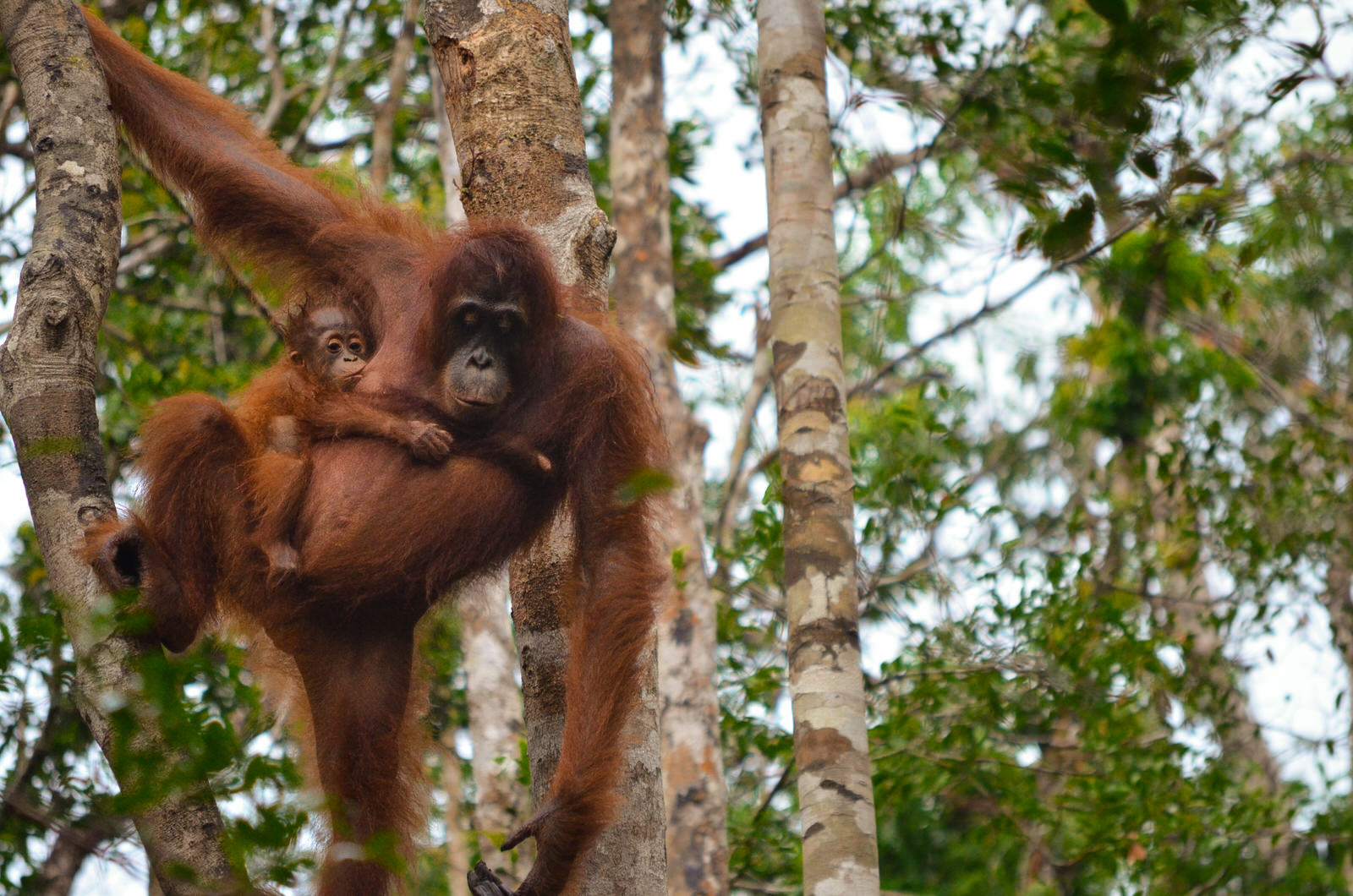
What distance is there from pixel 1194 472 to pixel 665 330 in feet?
14.8

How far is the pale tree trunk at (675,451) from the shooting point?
5.84m

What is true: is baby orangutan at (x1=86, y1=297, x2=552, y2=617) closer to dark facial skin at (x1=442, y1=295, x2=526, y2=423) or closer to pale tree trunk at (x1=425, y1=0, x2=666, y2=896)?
dark facial skin at (x1=442, y1=295, x2=526, y2=423)

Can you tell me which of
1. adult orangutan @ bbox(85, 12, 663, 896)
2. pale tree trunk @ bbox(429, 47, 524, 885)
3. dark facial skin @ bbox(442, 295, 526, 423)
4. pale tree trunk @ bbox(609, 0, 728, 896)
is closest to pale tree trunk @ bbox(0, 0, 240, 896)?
adult orangutan @ bbox(85, 12, 663, 896)

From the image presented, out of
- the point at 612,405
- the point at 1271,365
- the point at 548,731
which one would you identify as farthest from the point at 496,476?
the point at 1271,365

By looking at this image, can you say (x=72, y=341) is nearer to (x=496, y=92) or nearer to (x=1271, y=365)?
(x=496, y=92)

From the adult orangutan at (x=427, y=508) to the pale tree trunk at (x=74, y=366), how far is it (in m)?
0.53

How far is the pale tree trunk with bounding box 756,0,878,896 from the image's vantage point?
12.9 feet

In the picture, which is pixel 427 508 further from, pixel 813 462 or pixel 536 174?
pixel 813 462

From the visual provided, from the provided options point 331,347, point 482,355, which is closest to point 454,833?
point 331,347

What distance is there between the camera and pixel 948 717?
715cm

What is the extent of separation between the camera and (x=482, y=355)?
314 cm

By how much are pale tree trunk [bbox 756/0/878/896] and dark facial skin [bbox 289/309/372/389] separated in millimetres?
1574

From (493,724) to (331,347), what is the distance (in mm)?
3035

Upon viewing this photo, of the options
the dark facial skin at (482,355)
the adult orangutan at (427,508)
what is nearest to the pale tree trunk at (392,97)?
the adult orangutan at (427,508)
